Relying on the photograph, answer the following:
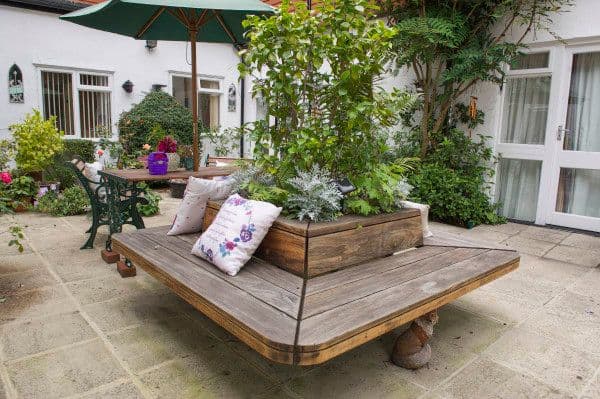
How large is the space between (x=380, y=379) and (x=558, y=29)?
4744 millimetres

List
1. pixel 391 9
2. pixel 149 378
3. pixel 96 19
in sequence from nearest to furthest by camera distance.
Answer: pixel 149 378, pixel 96 19, pixel 391 9

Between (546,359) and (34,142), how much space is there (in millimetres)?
6330

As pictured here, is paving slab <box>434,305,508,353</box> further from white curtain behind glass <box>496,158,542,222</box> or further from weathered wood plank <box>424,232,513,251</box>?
white curtain behind glass <box>496,158,542,222</box>

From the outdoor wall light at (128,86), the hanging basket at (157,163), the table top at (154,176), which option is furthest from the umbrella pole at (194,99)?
the outdoor wall light at (128,86)

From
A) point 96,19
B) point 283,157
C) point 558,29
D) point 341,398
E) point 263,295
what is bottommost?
point 341,398

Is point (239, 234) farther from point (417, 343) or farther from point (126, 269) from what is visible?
point (126, 269)

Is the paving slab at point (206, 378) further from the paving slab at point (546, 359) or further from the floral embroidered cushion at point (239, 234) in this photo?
the paving slab at point (546, 359)

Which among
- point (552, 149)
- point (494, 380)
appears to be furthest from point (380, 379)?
point (552, 149)

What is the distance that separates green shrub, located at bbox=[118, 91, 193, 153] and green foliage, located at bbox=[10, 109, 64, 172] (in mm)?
1917

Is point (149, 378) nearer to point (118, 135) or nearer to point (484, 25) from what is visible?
point (484, 25)

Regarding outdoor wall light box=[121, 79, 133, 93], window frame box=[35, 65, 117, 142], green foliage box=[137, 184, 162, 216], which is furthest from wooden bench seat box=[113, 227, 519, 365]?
outdoor wall light box=[121, 79, 133, 93]

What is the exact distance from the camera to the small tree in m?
4.95

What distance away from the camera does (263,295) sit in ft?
6.16

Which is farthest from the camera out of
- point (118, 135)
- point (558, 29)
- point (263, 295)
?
point (118, 135)
